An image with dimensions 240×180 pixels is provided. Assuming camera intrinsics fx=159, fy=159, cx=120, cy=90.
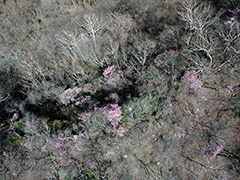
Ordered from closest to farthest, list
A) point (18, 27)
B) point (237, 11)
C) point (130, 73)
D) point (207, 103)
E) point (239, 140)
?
point (239, 140) → point (207, 103) → point (237, 11) → point (130, 73) → point (18, 27)

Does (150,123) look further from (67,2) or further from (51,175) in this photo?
(67,2)

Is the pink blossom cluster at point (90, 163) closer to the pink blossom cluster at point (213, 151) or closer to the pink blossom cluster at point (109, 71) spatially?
the pink blossom cluster at point (109, 71)

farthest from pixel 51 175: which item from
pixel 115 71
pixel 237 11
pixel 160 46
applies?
pixel 237 11

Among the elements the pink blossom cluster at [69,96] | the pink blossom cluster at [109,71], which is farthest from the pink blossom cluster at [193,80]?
the pink blossom cluster at [69,96]

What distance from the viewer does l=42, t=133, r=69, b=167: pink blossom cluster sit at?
37.0 ft

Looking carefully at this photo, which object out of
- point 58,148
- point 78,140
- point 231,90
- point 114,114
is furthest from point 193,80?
point 58,148

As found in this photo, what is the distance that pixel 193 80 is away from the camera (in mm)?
11602

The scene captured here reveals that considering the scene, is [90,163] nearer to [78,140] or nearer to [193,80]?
[78,140]

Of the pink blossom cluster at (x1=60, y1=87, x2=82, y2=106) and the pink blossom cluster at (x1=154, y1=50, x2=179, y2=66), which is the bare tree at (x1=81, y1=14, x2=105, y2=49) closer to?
the pink blossom cluster at (x1=60, y1=87, x2=82, y2=106)

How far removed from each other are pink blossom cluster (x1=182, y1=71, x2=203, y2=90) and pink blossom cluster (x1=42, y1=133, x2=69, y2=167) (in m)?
10.0

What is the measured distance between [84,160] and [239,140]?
32.8ft

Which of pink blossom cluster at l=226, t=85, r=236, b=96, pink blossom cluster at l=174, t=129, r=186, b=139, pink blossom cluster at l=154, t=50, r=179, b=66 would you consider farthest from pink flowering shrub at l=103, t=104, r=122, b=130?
pink blossom cluster at l=226, t=85, r=236, b=96

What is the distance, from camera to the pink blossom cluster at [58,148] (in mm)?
11273

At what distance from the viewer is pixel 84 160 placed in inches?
440
